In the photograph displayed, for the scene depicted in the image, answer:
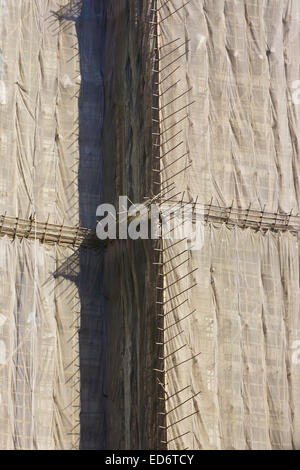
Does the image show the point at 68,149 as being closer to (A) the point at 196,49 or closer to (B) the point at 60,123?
(B) the point at 60,123

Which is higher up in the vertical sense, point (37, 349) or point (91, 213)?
point (91, 213)

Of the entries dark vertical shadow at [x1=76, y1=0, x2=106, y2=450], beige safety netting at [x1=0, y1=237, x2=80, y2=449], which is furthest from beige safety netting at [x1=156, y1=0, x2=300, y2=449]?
beige safety netting at [x1=0, y1=237, x2=80, y2=449]

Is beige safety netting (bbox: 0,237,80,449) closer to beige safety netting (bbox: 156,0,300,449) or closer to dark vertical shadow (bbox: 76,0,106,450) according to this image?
dark vertical shadow (bbox: 76,0,106,450)

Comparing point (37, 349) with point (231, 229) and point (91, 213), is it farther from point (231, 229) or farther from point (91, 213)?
point (231, 229)

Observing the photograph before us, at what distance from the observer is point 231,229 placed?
2700 centimetres

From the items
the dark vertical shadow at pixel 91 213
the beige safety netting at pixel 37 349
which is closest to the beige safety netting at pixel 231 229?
the dark vertical shadow at pixel 91 213

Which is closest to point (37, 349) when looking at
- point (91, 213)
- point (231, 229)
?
point (91, 213)

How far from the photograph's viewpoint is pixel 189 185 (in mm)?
26656

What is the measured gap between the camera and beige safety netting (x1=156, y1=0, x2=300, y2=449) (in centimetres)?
2539

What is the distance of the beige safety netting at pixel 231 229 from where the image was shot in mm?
25391

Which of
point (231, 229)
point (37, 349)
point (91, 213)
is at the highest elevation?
point (91, 213)

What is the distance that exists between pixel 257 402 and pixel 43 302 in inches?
202
